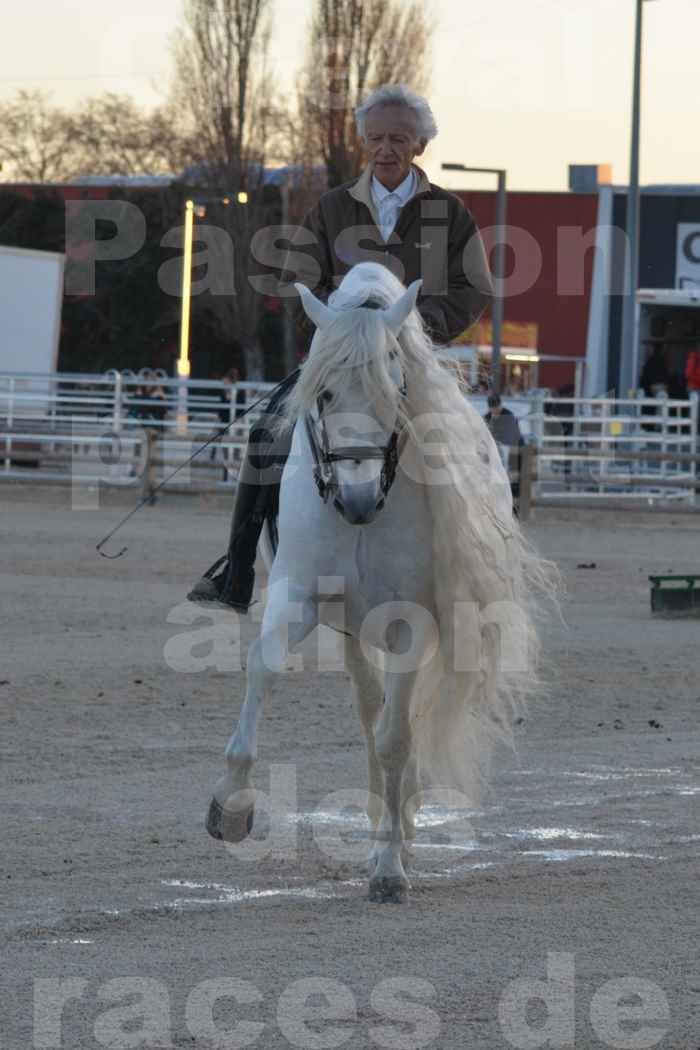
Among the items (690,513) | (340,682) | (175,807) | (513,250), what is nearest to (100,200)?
(513,250)

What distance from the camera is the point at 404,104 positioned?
6941 millimetres

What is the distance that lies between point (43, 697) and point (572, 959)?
17.5 feet

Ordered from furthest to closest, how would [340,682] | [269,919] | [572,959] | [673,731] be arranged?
[340,682] → [673,731] → [269,919] → [572,959]

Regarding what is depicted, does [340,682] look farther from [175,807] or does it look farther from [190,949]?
[190,949]

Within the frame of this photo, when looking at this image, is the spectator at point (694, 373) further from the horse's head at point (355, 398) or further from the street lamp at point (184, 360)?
the horse's head at point (355, 398)

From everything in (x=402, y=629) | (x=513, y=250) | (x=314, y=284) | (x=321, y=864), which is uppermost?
(x=513, y=250)

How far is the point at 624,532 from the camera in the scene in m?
23.5

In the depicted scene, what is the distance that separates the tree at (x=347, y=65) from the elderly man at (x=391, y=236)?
42.2m

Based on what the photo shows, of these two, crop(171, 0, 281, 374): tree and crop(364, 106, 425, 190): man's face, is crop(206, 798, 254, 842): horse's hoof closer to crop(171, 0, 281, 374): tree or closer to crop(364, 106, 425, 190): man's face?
crop(364, 106, 425, 190): man's face

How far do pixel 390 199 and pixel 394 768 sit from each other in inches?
83.1

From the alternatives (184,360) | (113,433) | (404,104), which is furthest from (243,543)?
(184,360)

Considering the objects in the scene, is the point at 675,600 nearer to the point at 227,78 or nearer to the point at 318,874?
the point at 318,874

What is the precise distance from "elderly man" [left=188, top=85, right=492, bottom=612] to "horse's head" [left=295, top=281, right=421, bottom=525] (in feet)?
3.16

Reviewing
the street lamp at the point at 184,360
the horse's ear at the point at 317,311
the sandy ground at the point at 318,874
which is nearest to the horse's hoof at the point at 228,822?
the sandy ground at the point at 318,874
